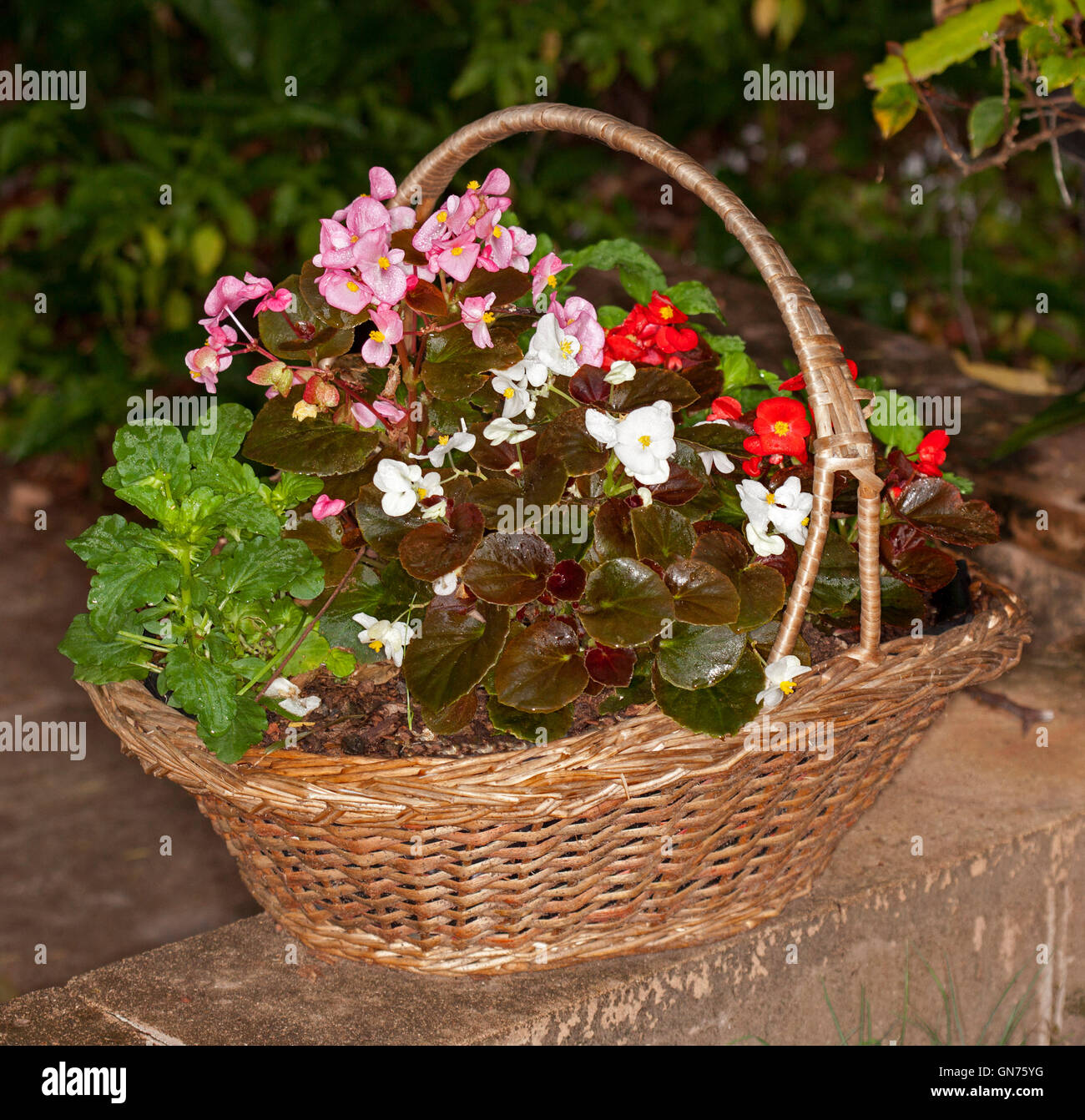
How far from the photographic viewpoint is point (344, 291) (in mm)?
993

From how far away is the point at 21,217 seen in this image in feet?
10.2

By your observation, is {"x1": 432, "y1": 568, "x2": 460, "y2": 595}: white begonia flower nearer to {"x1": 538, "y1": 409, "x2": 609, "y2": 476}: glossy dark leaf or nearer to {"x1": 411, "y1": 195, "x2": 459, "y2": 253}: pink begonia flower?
{"x1": 538, "y1": 409, "x2": 609, "y2": 476}: glossy dark leaf

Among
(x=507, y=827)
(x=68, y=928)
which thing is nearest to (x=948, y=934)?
(x=507, y=827)

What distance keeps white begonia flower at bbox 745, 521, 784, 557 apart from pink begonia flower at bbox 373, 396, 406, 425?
12.9 inches

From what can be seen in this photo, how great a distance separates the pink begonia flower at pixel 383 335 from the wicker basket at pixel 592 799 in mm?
235

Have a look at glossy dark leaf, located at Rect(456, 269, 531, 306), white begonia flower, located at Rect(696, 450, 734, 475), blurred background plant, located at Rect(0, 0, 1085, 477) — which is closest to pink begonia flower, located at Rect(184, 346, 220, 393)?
glossy dark leaf, located at Rect(456, 269, 531, 306)

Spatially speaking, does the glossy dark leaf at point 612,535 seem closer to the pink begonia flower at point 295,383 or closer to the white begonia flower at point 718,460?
the white begonia flower at point 718,460

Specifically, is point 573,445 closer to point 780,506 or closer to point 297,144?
point 780,506

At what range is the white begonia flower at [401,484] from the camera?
99 centimetres

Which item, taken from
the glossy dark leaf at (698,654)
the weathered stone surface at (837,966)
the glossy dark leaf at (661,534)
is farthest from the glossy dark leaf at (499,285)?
the weathered stone surface at (837,966)

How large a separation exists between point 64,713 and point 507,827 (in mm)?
1990

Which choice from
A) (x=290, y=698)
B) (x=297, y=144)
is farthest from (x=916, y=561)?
(x=297, y=144)

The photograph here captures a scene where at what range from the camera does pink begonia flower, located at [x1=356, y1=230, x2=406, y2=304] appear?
987mm

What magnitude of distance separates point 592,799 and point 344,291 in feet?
1.53
